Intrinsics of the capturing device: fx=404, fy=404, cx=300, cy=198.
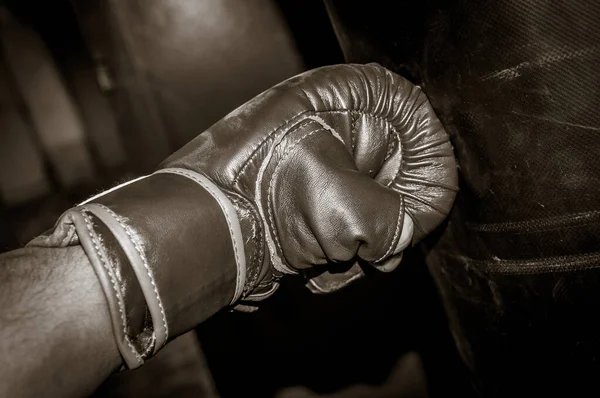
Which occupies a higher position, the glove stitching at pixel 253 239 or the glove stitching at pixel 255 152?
the glove stitching at pixel 255 152

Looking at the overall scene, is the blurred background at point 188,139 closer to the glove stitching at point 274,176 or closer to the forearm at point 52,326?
the glove stitching at point 274,176

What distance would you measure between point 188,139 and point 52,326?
8.28 ft

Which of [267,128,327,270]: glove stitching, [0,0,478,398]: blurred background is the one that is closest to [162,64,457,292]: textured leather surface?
[267,128,327,270]: glove stitching

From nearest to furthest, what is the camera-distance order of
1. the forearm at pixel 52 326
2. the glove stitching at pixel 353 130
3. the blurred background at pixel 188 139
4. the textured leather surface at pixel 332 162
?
the forearm at pixel 52 326
the textured leather surface at pixel 332 162
the glove stitching at pixel 353 130
the blurred background at pixel 188 139

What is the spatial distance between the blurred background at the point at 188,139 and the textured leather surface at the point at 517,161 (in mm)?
1289

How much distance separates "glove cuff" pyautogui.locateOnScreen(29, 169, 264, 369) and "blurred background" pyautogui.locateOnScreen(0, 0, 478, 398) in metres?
1.60

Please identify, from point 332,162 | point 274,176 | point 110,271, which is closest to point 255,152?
point 274,176

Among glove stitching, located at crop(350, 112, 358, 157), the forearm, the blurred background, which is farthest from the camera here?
the blurred background

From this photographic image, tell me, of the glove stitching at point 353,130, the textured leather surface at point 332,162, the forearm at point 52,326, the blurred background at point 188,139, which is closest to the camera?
the forearm at point 52,326

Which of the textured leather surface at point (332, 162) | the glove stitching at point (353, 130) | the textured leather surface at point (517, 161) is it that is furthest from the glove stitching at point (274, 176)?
the textured leather surface at point (517, 161)

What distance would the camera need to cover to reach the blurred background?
97.8 inches

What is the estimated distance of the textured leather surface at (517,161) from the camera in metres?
0.81

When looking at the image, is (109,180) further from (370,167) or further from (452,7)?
(452,7)

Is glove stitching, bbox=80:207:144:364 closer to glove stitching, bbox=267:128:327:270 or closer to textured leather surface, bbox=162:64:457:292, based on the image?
textured leather surface, bbox=162:64:457:292
